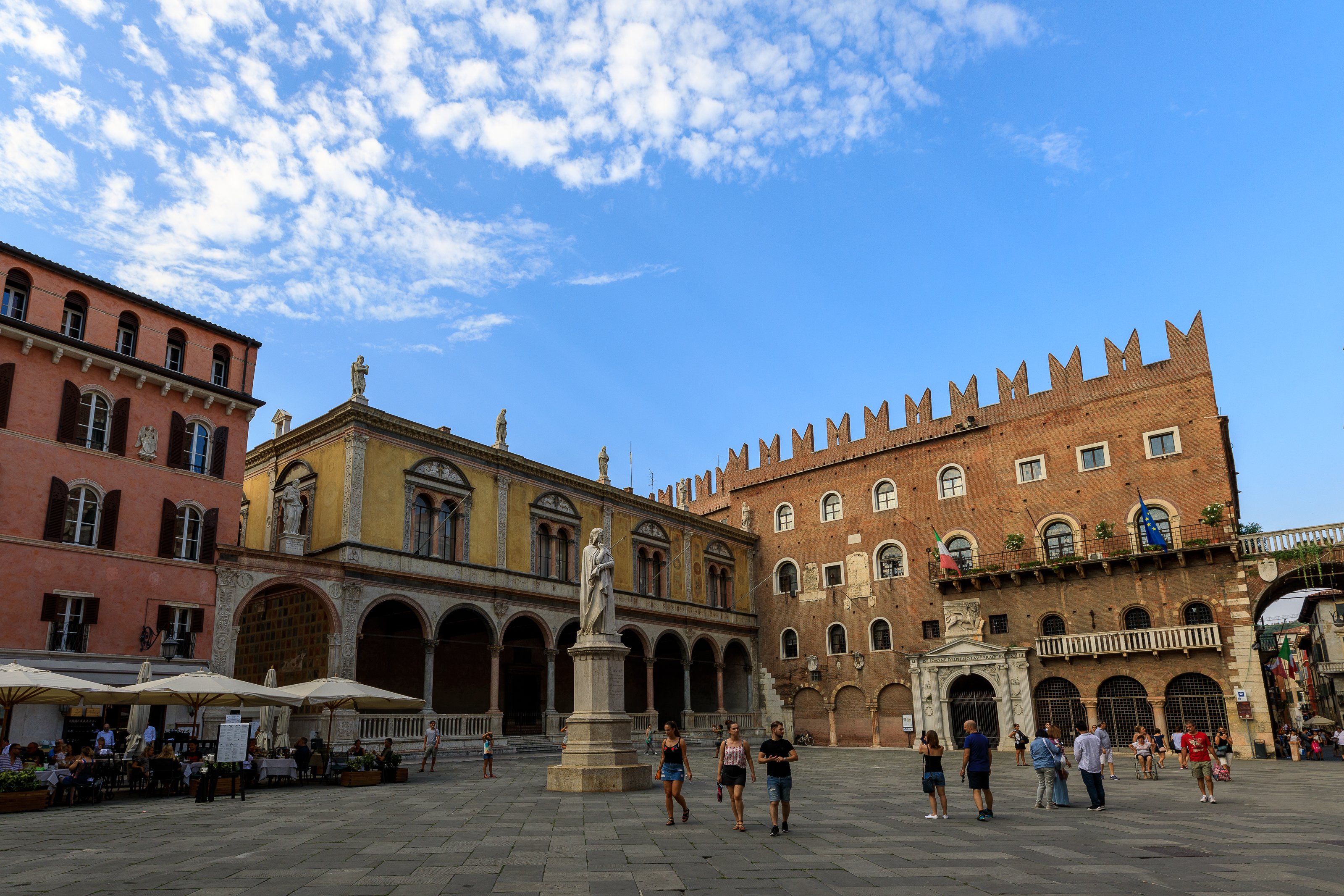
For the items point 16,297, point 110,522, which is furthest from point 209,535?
point 16,297

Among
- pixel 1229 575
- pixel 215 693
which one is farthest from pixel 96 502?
pixel 1229 575

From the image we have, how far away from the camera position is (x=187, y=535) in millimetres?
22141

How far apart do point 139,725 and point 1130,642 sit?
93.3 ft

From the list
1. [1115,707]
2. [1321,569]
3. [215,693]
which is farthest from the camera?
[1115,707]

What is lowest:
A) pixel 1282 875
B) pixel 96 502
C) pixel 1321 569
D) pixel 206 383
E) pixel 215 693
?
pixel 1282 875

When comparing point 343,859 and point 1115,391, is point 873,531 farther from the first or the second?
point 343,859

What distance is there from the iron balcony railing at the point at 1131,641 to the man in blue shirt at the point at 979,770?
63.6 feet

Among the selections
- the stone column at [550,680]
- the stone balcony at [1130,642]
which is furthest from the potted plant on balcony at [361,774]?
the stone balcony at [1130,642]

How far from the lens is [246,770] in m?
16.9

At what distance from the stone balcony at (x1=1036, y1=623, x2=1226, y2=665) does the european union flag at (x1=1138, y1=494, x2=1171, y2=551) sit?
2710mm

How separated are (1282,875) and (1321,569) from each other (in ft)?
76.8

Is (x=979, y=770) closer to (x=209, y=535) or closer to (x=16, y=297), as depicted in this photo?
(x=209, y=535)

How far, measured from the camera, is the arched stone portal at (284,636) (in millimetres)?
24141

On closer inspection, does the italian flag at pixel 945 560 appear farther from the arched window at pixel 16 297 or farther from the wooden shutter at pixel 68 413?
the arched window at pixel 16 297
